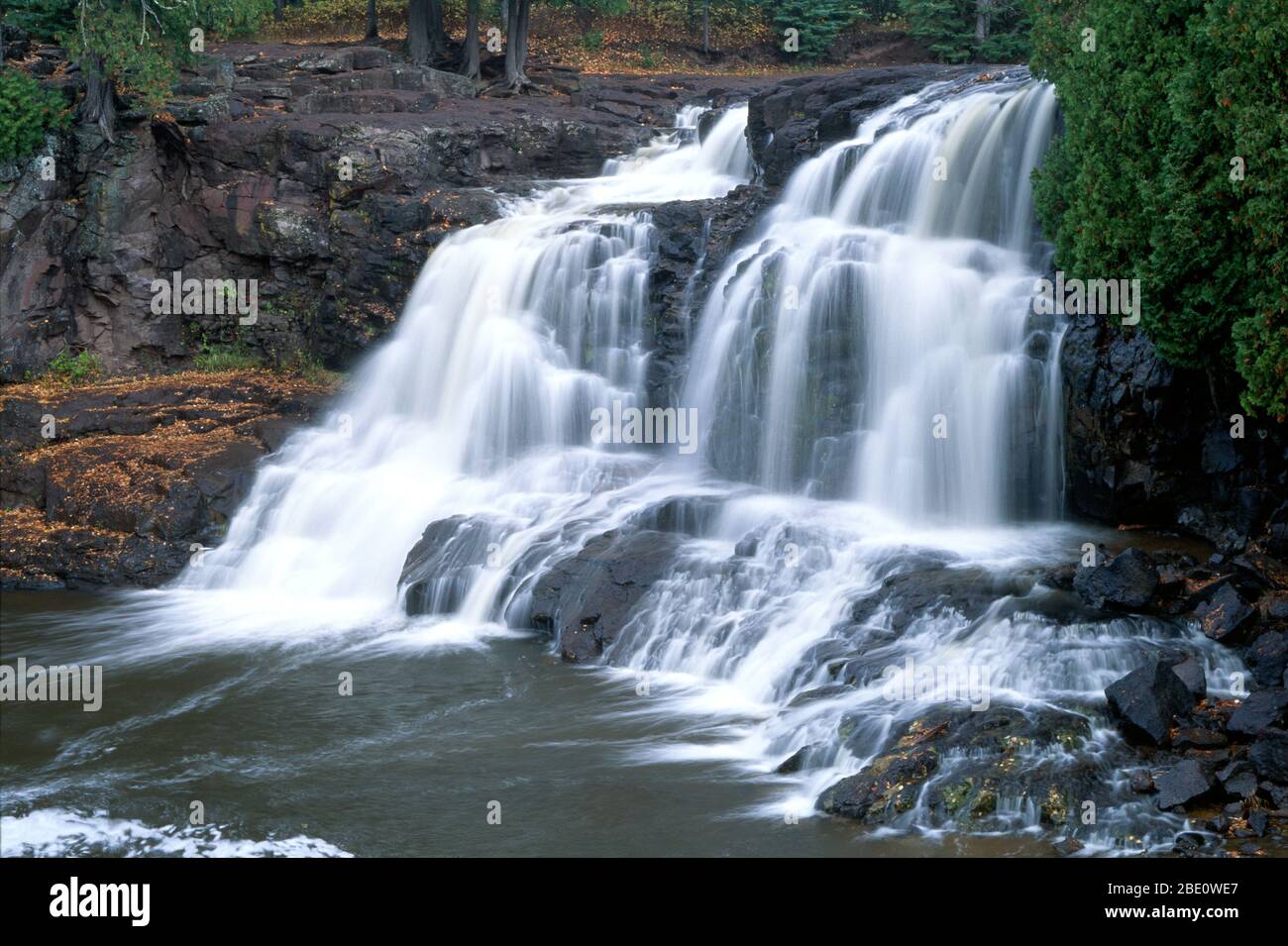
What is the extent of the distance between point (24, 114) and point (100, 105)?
129 centimetres

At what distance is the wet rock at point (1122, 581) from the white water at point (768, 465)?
249mm

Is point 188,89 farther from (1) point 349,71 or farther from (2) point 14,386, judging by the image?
(2) point 14,386

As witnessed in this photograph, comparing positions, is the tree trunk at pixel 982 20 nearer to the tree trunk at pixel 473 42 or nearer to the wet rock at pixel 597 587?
the tree trunk at pixel 473 42

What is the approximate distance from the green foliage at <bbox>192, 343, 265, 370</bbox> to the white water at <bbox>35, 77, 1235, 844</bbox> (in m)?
3.28

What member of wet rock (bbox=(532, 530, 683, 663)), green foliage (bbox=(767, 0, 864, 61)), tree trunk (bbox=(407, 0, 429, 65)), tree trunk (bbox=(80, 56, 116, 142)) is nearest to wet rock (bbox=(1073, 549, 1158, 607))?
wet rock (bbox=(532, 530, 683, 663))

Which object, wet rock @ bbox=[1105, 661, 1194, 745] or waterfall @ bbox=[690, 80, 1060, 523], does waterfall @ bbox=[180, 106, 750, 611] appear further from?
wet rock @ bbox=[1105, 661, 1194, 745]

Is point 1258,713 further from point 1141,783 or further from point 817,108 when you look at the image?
point 817,108

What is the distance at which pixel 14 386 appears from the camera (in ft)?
70.8

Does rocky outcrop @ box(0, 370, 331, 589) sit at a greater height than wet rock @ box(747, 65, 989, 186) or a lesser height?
lesser

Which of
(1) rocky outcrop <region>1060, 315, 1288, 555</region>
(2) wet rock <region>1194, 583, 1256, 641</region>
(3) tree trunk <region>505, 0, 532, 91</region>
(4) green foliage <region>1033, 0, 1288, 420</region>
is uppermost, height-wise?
(3) tree trunk <region>505, 0, 532, 91</region>

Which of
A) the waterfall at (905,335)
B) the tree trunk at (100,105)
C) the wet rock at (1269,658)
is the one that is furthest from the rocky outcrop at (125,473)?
the wet rock at (1269,658)

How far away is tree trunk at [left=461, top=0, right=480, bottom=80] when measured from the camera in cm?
2933

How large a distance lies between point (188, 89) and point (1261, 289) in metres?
20.2
